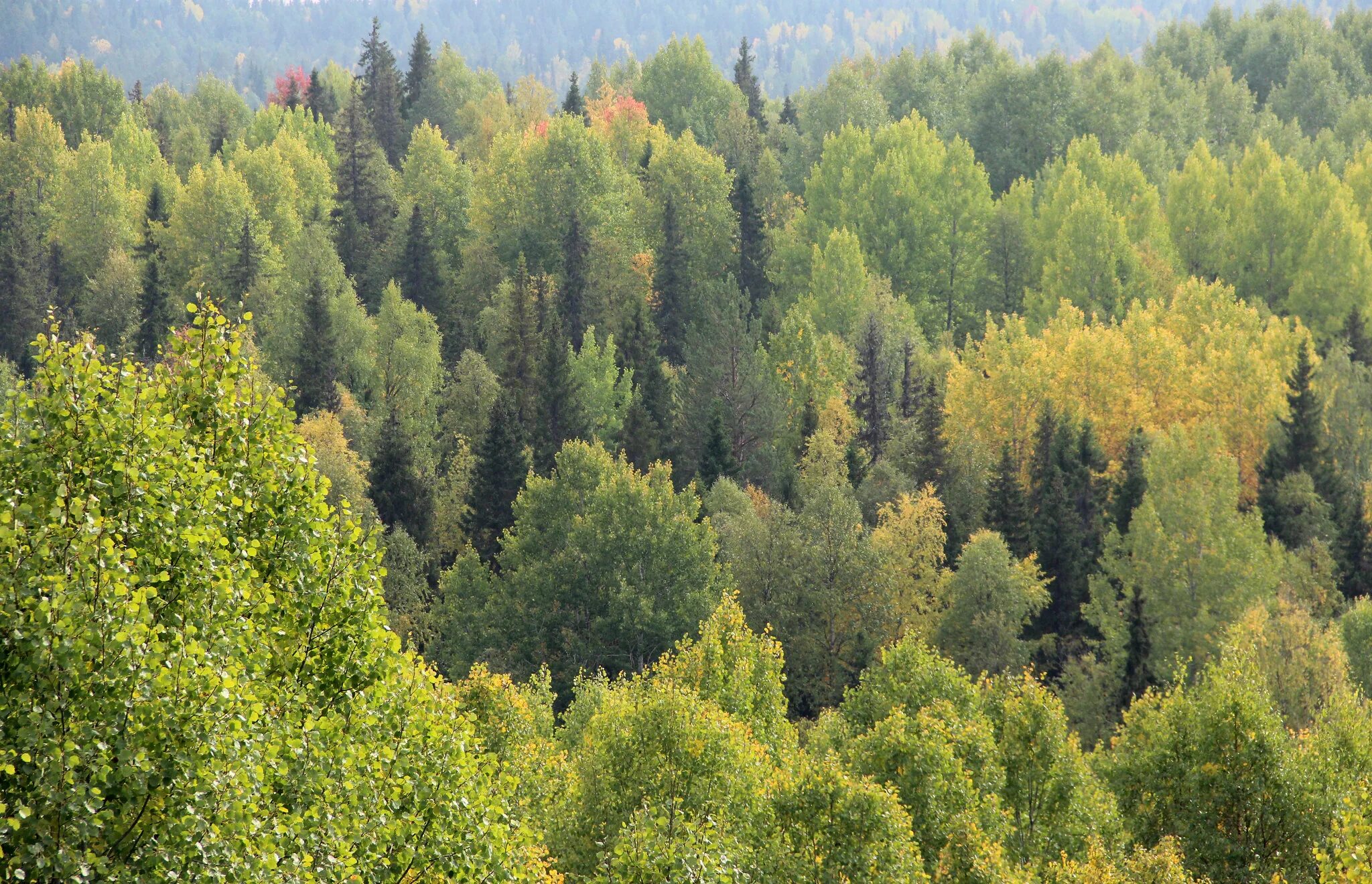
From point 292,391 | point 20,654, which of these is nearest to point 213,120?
point 292,391

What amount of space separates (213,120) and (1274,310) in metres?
107

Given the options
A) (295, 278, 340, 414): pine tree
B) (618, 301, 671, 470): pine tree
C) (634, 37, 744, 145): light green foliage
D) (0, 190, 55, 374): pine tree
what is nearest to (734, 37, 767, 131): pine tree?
(634, 37, 744, 145): light green foliage

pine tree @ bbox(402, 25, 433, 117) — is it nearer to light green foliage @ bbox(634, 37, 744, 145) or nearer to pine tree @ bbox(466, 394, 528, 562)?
light green foliage @ bbox(634, 37, 744, 145)

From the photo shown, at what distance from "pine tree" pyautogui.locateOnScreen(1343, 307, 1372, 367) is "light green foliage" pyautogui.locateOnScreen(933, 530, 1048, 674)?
40.3 m

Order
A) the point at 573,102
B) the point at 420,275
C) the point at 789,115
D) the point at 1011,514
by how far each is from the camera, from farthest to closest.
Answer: the point at 789,115 → the point at 573,102 → the point at 420,275 → the point at 1011,514

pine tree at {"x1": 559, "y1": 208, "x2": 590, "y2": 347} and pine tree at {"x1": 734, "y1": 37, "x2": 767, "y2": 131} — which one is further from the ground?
pine tree at {"x1": 734, "y1": 37, "x2": 767, "y2": 131}

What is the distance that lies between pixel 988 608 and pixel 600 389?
35.4m

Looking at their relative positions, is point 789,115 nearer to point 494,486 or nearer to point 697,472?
point 697,472

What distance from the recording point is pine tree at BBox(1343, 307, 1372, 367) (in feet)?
331

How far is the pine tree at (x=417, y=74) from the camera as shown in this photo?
6216 inches

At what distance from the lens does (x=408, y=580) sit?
7588 centimetres

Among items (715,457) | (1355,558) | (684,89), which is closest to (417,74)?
(684,89)

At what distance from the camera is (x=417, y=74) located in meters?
159

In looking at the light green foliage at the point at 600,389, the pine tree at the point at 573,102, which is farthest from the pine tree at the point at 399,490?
the pine tree at the point at 573,102
